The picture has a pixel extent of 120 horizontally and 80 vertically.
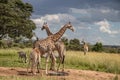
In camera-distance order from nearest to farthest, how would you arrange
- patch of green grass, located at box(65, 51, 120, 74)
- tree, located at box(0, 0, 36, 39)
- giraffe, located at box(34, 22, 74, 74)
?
giraffe, located at box(34, 22, 74, 74)
patch of green grass, located at box(65, 51, 120, 74)
tree, located at box(0, 0, 36, 39)

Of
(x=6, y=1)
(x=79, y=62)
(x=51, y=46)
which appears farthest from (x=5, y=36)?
(x=51, y=46)

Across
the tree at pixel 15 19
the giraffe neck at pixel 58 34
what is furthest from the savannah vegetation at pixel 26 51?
the giraffe neck at pixel 58 34

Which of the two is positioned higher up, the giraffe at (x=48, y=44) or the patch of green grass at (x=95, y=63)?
the giraffe at (x=48, y=44)

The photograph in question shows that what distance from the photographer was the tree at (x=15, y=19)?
27.0 metres

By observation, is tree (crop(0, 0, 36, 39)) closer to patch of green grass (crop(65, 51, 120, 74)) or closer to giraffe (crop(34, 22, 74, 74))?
patch of green grass (crop(65, 51, 120, 74))

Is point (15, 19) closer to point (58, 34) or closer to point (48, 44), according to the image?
point (58, 34)

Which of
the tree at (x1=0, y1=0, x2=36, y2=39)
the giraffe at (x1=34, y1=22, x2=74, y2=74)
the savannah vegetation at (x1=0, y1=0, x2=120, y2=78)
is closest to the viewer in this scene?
the giraffe at (x1=34, y1=22, x2=74, y2=74)

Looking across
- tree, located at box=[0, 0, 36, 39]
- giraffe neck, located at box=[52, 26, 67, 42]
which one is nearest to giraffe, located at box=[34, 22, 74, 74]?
giraffe neck, located at box=[52, 26, 67, 42]

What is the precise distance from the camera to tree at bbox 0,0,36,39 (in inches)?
1064

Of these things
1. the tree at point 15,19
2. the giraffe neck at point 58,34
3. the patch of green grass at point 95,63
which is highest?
the tree at point 15,19

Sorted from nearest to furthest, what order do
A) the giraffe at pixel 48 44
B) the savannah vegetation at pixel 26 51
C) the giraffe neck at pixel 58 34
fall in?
the giraffe at pixel 48 44, the giraffe neck at pixel 58 34, the savannah vegetation at pixel 26 51

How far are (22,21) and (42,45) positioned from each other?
647 inches

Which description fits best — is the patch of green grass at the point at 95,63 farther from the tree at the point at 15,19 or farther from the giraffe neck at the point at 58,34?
the tree at the point at 15,19

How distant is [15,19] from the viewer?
94.6ft
